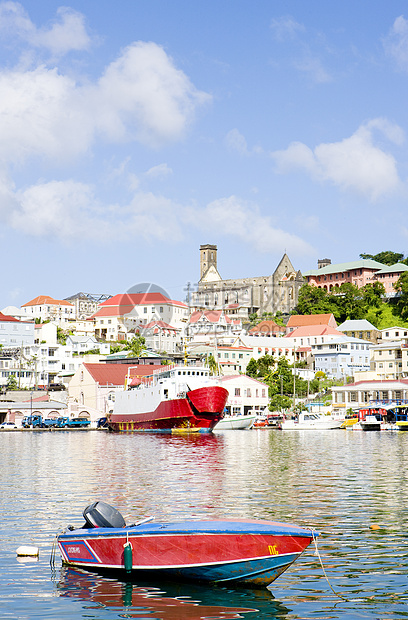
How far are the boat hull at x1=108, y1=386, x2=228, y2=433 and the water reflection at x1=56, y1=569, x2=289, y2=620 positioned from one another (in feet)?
214

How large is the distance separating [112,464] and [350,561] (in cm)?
2749

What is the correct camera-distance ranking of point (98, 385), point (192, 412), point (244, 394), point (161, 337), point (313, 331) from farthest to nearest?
point (161, 337) → point (313, 331) → point (244, 394) → point (98, 385) → point (192, 412)

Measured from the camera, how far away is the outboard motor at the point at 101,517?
59.8ft

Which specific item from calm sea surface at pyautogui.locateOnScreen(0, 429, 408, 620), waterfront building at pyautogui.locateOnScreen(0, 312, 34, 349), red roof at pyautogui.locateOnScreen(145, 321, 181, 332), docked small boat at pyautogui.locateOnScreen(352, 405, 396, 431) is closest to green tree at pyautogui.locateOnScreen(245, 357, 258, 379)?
docked small boat at pyautogui.locateOnScreen(352, 405, 396, 431)

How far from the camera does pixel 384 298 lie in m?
182

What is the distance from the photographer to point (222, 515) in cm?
2423

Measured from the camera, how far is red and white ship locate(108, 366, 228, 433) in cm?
8331

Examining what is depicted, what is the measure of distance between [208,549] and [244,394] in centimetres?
10781

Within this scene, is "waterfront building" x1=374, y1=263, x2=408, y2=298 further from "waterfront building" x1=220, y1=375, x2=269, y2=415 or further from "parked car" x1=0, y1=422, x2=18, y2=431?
"parked car" x1=0, y1=422, x2=18, y2=431

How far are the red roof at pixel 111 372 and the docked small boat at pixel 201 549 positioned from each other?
9867cm

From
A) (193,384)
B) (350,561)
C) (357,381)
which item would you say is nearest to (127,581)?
(350,561)

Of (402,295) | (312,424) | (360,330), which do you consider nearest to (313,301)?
(360,330)

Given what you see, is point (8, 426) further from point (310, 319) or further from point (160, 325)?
point (310, 319)

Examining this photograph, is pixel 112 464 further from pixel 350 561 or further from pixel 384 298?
pixel 384 298
